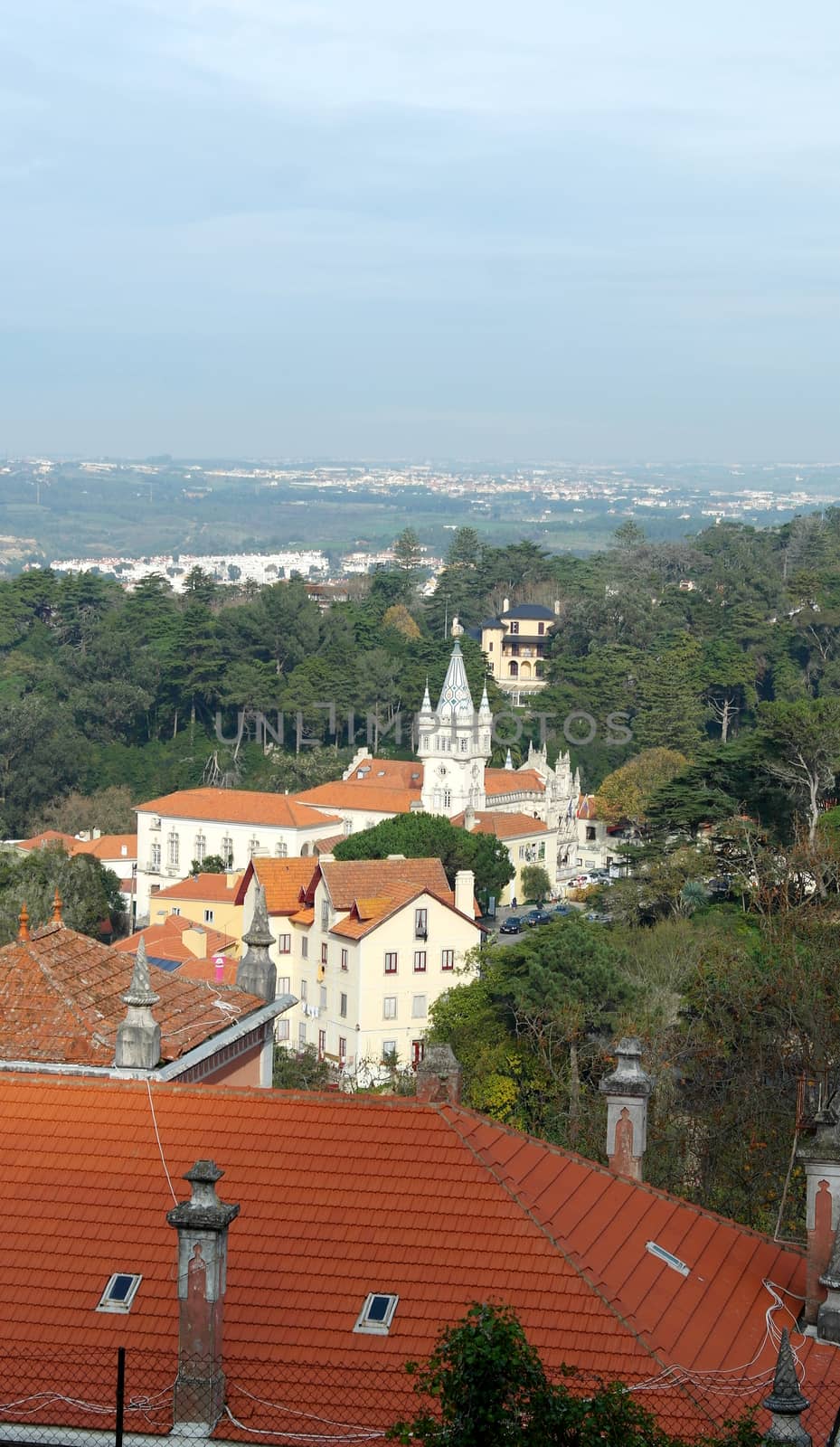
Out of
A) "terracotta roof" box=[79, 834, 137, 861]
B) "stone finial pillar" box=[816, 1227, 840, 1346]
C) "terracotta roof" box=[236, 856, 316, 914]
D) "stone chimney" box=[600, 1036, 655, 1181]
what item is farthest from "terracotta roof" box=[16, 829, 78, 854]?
"stone finial pillar" box=[816, 1227, 840, 1346]

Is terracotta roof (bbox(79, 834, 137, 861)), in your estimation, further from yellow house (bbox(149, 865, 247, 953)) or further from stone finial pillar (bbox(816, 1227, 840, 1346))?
stone finial pillar (bbox(816, 1227, 840, 1346))

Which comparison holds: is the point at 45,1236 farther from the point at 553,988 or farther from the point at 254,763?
the point at 254,763

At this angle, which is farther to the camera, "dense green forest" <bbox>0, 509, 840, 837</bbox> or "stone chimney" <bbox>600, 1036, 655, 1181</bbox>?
"dense green forest" <bbox>0, 509, 840, 837</bbox>

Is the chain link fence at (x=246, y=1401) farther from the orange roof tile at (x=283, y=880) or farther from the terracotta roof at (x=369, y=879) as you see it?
the orange roof tile at (x=283, y=880)

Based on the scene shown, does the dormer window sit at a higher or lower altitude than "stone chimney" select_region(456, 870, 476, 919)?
higher

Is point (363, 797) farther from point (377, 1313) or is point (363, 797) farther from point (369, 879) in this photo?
point (377, 1313)

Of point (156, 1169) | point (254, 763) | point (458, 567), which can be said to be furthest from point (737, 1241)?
point (458, 567)

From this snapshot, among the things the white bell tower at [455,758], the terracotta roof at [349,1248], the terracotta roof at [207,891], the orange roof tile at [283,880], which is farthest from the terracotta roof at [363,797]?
the terracotta roof at [349,1248]

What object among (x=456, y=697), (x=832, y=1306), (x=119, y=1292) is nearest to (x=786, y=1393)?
(x=832, y=1306)
